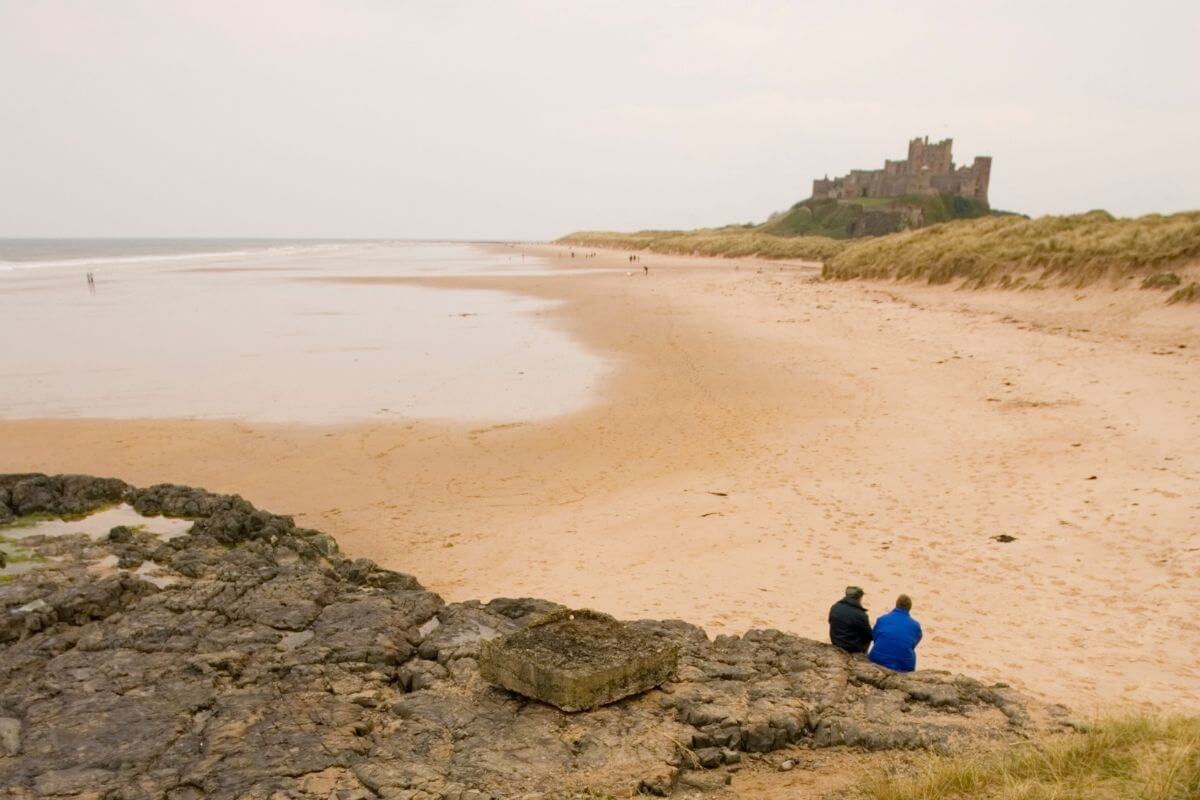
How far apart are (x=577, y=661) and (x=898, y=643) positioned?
241 cm

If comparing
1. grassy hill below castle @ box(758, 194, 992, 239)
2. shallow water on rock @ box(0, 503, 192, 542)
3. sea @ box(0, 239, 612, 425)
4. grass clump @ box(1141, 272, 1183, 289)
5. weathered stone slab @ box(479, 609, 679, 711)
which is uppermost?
grassy hill below castle @ box(758, 194, 992, 239)

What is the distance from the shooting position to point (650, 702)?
522 cm

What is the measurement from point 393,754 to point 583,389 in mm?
12388

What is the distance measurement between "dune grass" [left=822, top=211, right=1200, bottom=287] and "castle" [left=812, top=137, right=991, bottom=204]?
71.8m

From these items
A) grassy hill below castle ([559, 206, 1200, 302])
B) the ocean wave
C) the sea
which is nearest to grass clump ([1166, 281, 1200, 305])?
grassy hill below castle ([559, 206, 1200, 302])

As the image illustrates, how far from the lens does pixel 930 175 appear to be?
3984 inches

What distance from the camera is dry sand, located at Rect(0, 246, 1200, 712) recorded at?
721cm

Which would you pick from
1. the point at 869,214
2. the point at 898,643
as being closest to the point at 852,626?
the point at 898,643

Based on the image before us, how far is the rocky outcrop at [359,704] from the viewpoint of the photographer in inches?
175

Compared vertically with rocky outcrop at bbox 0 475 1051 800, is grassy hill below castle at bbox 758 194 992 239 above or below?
above

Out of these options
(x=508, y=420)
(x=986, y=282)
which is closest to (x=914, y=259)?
(x=986, y=282)

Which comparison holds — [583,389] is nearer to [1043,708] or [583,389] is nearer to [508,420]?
[508,420]

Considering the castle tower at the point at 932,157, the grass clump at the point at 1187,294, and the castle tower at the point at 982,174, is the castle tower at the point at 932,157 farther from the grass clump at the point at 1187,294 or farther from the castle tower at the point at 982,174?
the grass clump at the point at 1187,294

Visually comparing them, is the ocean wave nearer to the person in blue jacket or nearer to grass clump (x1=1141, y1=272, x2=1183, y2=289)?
grass clump (x1=1141, y1=272, x2=1183, y2=289)
